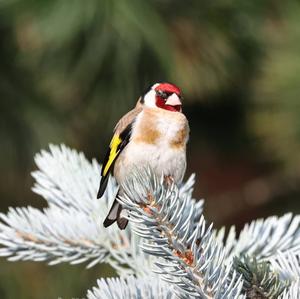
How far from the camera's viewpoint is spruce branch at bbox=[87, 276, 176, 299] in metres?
1.47

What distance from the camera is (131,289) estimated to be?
150 centimetres

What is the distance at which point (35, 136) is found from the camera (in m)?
4.93

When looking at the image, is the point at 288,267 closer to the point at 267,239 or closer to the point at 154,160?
the point at 267,239

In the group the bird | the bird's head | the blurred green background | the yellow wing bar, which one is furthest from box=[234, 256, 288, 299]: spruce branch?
the blurred green background

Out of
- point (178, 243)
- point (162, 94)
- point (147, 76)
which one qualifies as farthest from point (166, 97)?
point (147, 76)

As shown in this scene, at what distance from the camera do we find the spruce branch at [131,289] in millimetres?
1466

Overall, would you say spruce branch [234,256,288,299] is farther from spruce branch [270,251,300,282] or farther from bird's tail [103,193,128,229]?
bird's tail [103,193,128,229]

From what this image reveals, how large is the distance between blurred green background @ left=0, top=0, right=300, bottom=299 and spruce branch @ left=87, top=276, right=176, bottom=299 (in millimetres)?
2623

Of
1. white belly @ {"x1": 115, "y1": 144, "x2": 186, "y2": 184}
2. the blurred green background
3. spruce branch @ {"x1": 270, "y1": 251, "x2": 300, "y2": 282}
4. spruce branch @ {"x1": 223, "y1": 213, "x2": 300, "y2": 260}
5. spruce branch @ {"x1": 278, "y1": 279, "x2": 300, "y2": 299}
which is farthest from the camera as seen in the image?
the blurred green background

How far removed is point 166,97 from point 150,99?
0.26 ft

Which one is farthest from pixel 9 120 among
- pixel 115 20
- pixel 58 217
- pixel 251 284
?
pixel 251 284

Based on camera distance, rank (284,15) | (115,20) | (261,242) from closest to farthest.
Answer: (261,242) < (115,20) < (284,15)

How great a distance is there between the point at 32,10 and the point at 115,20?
49 centimetres

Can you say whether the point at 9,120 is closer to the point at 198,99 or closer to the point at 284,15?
the point at 198,99
